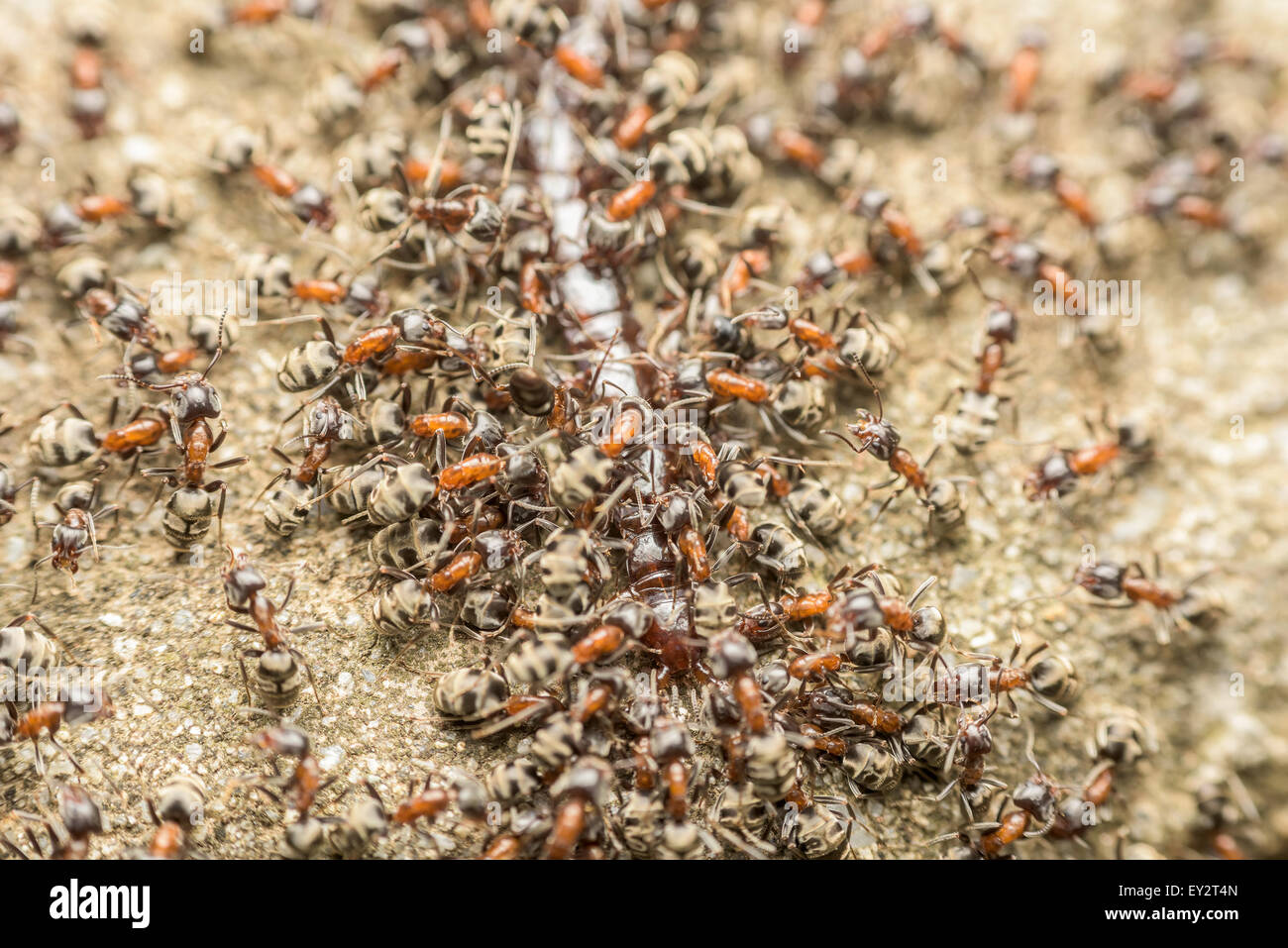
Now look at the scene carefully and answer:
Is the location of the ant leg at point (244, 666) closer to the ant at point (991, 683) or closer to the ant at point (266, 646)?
the ant at point (266, 646)

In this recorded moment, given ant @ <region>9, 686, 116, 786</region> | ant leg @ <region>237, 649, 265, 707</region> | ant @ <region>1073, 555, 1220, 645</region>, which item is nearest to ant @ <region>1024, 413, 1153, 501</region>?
ant @ <region>1073, 555, 1220, 645</region>

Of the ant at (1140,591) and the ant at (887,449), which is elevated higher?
the ant at (887,449)

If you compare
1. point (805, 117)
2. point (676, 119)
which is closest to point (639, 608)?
point (676, 119)

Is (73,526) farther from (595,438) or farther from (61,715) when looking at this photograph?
(595,438)

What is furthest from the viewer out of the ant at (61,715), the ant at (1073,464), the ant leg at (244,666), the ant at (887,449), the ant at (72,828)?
the ant at (1073,464)

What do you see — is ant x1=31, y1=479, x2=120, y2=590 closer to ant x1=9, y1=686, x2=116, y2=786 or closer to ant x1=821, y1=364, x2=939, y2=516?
ant x1=9, y1=686, x2=116, y2=786

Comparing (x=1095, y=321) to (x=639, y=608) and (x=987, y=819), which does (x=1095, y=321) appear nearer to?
(x=987, y=819)

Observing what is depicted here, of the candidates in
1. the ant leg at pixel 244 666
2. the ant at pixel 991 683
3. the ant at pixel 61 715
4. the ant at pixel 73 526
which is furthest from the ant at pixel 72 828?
the ant at pixel 991 683

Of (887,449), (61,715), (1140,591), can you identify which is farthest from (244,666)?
(1140,591)
